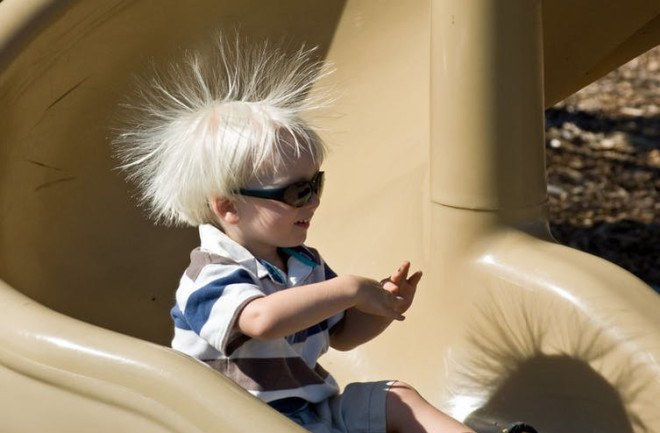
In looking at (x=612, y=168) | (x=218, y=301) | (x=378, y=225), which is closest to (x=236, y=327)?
(x=218, y=301)

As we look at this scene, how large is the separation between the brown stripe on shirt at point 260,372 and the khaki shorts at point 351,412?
0.06 metres

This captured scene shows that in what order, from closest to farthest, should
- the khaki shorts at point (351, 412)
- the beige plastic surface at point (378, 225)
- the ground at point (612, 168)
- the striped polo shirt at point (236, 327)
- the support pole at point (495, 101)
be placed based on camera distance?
1. the beige plastic surface at point (378, 225)
2. the striped polo shirt at point (236, 327)
3. the khaki shorts at point (351, 412)
4. the support pole at point (495, 101)
5. the ground at point (612, 168)

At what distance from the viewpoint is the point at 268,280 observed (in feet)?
5.80

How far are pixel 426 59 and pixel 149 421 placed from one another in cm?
128

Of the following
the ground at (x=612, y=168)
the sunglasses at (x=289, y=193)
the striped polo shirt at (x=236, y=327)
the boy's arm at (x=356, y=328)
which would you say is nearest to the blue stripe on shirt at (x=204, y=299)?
A: the striped polo shirt at (x=236, y=327)

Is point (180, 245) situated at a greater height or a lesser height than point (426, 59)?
lesser

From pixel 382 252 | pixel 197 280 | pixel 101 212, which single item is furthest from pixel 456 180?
pixel 101 212

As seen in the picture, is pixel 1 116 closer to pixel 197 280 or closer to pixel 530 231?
pixel 197 280

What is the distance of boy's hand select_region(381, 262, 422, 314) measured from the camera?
1735 millimetres

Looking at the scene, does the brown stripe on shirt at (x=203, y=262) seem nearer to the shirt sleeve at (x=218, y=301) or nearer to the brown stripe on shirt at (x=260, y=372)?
the shirt sleeve at (x=218, y=301)

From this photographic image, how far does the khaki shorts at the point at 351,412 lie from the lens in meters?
1.80

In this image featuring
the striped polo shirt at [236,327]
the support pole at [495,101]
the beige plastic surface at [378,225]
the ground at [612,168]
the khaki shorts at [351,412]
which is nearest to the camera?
the beige plastic surface at [378,225]

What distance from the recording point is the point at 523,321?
1978 millimetres

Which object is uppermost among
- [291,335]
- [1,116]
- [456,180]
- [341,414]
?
[1,116]
